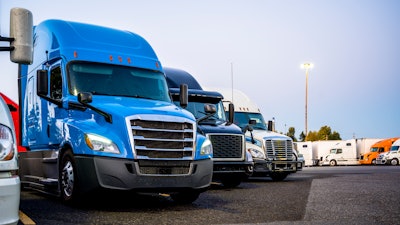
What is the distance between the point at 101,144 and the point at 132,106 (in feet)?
3.23

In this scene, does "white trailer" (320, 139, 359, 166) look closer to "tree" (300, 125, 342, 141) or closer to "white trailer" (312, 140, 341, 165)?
"white trailer" (312, 140, 341, 165)

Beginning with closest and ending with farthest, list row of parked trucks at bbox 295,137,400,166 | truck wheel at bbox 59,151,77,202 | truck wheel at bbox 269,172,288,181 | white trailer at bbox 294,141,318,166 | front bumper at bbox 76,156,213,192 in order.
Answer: front bumper at bbox 76,156,213,192
truck wheel at bbox 59,151,77,202
truck wheel at bbox 269,172,288,181
row of parked trucks at bbox 295,137,400,166
white trailer at bbox 294,141,318,166

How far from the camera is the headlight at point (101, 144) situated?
7.95m

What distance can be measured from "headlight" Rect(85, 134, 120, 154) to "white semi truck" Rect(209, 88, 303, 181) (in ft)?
25.9

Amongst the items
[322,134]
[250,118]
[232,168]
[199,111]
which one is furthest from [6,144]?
[322,134]

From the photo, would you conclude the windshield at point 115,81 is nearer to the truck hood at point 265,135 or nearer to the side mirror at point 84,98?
the side mirror at point 84,98

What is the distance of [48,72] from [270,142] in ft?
28.9

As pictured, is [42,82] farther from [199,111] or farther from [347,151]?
[347,151]

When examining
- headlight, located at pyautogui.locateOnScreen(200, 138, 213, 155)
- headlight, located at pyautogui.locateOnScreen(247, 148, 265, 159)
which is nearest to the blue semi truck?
headlight, located at pyautogui.locateOnScreen(200, 138, 213, 155)

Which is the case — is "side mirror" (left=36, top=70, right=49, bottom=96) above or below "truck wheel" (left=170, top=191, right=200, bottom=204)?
above

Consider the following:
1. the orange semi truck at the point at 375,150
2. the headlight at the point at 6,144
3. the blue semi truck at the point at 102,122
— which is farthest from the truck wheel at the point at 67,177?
the orange semi truck at the point at 375,150

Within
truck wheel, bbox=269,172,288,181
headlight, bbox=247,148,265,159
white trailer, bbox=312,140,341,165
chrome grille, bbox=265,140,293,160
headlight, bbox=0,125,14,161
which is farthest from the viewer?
white trailer, bbox=312,140,341,165

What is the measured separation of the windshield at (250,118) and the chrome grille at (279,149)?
4.85ft

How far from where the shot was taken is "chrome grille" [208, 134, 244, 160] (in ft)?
43.3
